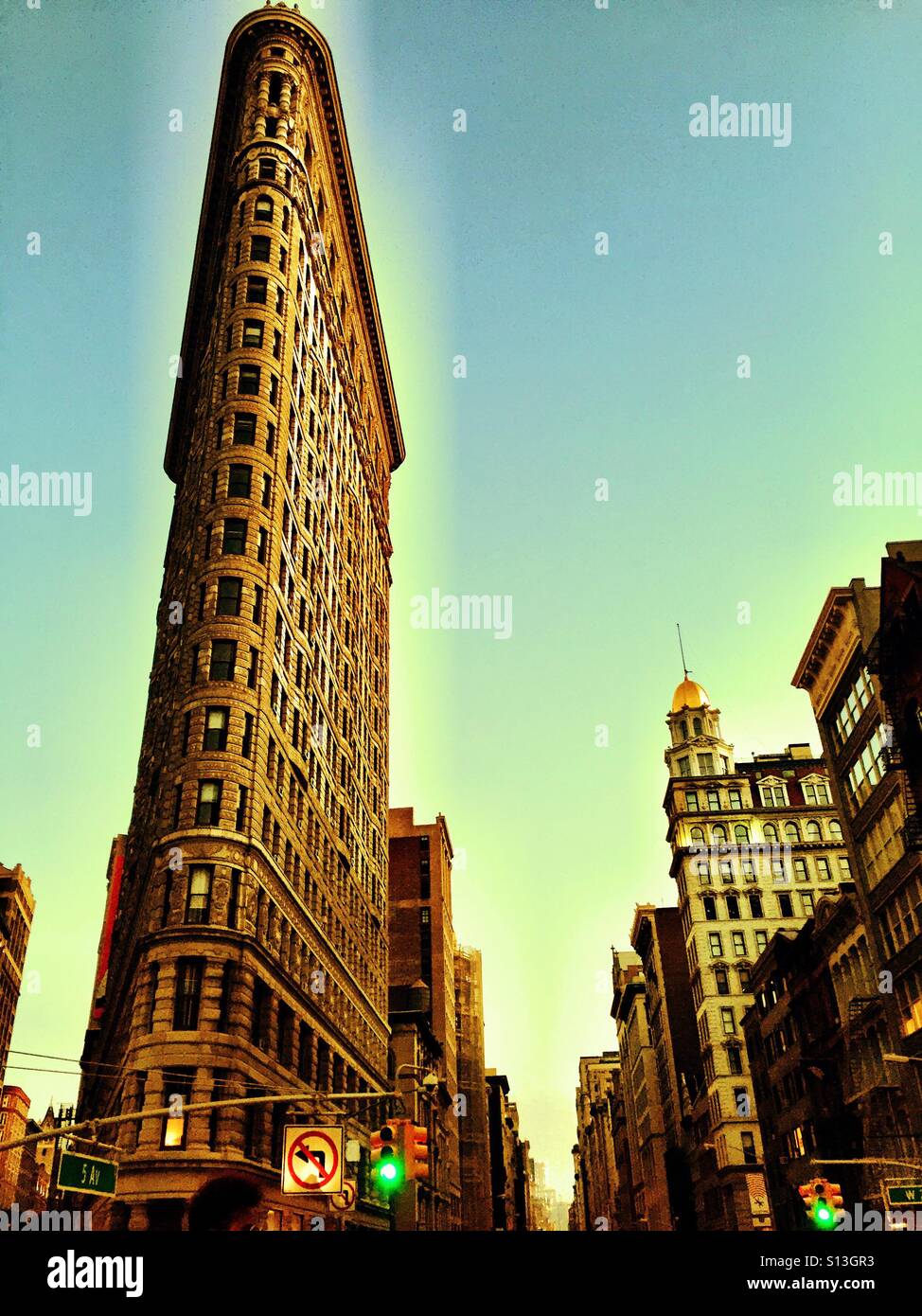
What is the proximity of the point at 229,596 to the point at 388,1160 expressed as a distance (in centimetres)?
3291

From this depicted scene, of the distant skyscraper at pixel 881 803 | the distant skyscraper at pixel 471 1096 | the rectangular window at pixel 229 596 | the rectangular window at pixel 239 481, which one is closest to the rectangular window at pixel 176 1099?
the rectangular window at pixel 229 596

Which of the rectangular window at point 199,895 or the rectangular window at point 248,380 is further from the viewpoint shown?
the rectangular window at point 248,380

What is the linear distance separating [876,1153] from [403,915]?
266 ft

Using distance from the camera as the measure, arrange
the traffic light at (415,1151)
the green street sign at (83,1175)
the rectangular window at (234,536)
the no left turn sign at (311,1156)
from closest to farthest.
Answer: the green street sign at (83,1175) < the traffic light at (415,1151) < the no left turn sign at (311,1156) < the rectangular window at (234,536)

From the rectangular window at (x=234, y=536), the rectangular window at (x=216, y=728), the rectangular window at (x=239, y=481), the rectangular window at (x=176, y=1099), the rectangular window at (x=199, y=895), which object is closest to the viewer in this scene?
the rectangular window at (x=176, y=1099)

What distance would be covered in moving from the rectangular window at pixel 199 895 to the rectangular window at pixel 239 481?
19.6 m

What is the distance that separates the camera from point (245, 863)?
42500 mm

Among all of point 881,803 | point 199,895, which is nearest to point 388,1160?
point 199,895

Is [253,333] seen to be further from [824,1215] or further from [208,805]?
[824,1215]

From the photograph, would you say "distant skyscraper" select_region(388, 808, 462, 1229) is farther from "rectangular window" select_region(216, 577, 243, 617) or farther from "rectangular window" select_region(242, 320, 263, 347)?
"rectangular window" select_region(242, 320, 263, 347)

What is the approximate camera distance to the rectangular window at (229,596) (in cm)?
4756

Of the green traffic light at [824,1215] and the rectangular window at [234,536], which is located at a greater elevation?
the rectangular window at [234,536]

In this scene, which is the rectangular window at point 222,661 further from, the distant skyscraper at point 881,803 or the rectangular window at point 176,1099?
the distant skyscraper at point 881,803
